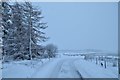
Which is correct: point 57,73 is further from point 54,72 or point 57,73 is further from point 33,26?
point 33,26

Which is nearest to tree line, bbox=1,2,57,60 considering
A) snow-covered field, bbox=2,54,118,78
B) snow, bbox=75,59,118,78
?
snow-covered field, bbox=2,54,118,78

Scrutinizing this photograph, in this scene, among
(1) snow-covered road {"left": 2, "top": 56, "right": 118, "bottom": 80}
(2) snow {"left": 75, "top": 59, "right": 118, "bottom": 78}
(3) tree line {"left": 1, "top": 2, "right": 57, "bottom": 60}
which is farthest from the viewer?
(3) tree line {"left": 1, "top": 2, "right": 57, "bottom": 60}

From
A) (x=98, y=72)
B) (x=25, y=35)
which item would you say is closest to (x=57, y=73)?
(x=98, y=72)

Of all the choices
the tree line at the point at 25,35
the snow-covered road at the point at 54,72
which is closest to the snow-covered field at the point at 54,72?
the snow-covered road at the point at 54,72

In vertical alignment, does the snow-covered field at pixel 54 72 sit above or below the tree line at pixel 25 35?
below

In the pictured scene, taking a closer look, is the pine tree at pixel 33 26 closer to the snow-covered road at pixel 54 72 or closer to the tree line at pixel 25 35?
the tree line at pixel 25 35

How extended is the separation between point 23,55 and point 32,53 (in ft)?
6.46

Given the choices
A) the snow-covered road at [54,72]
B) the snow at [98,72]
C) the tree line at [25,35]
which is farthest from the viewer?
the tree line at [25,35]

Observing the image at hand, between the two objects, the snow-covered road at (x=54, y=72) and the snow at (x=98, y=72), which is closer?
the snow at (x=98, y=72)

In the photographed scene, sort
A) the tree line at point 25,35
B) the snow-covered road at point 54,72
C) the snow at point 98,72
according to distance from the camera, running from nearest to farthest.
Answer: the snow at point 98,72 → the snow-covered road at point 54,72 → the tree line at point 25,35

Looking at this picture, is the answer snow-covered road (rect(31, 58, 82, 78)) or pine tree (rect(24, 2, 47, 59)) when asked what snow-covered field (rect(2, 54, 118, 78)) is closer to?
snow-covered road (rect(31, 58, 82, 78))

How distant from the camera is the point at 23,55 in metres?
38.1

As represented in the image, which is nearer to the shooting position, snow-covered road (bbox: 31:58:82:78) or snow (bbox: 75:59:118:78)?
snow (bbox: 75:59:118:78)

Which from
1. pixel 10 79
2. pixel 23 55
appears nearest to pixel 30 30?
pixel 23 55
